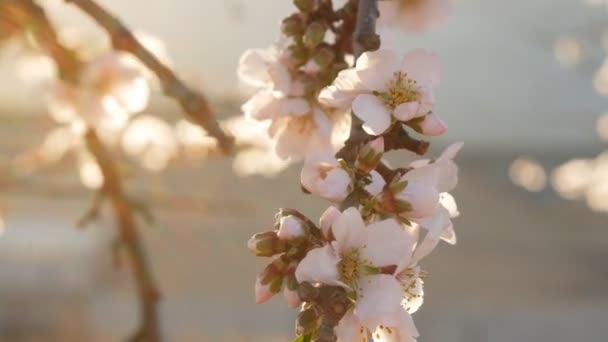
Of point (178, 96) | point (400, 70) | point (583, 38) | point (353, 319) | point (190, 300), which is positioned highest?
point (583, 38)

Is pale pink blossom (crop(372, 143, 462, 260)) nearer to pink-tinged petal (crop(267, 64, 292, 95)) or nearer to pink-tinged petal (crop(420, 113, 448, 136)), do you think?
pink-tinged petal (crop(420, 113, 448, 136))

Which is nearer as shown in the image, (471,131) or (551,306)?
(551,306)

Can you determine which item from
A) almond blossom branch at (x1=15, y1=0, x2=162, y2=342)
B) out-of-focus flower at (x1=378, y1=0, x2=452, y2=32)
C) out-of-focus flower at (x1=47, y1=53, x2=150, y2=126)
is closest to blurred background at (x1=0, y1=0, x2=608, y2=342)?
out-of-focus flower at (x1=47, y1=53, x2=150, y2=126)

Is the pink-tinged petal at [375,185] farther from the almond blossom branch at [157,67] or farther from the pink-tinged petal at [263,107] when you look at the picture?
the almond blossom branch at [157,67]

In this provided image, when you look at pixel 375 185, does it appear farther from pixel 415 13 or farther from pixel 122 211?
pixel 122 211

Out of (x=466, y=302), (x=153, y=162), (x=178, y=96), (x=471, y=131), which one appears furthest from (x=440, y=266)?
(x=178, y=96)

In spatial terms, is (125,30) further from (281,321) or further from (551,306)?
(551,306)
